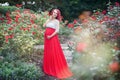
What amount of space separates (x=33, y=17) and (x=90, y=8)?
4.40 m

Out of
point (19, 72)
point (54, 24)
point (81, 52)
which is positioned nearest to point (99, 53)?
point (81, 52)

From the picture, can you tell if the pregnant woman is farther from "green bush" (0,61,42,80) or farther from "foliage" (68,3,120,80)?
"foliage" (68,3,120,80)

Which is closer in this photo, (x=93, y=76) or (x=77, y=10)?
(x=93, y=76)

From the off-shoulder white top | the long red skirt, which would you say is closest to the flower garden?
the long red skirt

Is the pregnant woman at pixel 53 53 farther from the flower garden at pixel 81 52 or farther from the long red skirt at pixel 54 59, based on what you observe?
the flower garden at pixel 81 52

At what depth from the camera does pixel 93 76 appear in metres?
5.08

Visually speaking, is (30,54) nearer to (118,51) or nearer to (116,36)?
(116,36)

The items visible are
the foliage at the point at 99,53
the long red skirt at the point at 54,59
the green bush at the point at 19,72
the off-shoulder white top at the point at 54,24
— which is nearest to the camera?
the foliage at the point at 99,53

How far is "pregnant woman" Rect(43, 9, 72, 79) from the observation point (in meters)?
Result: 7.03

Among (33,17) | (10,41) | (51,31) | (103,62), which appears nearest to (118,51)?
(103,62)

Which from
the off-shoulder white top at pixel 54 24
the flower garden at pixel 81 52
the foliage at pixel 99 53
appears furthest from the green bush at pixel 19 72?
the foliage at pixel 99 53

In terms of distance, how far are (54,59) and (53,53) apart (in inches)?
5.8

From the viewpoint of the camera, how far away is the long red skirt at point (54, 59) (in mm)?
7126

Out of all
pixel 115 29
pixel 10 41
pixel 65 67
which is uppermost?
pixel 115 29
